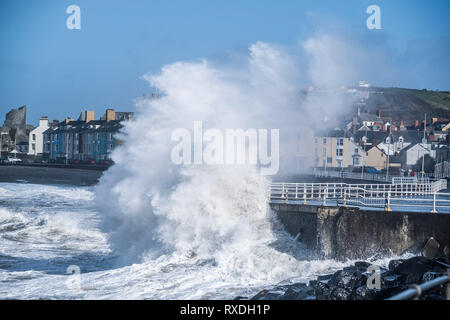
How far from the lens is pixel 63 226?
2830 cm

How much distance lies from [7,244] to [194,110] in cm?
914

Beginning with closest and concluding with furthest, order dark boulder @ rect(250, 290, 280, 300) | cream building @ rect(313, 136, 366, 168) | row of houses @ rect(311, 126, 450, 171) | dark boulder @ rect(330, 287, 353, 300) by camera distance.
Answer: dark boulder @ rect(330, 287, 353, 300), dark boulder @ rect(250, 290, 280, 300), row of houses @ rect(311, 126, 450, 171), cream building @ rect(313, 136, 366, 168)

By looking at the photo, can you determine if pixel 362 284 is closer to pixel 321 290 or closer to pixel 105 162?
pixel 321 290

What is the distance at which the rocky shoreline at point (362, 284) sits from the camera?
12453 mm

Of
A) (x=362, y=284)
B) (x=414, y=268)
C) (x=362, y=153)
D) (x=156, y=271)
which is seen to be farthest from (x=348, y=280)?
(x=362, y=153)

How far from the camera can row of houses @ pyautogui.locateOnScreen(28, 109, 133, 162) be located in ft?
318

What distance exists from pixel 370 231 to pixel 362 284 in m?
3.66

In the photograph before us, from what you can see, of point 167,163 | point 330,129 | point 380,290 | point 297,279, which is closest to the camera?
point 380,290

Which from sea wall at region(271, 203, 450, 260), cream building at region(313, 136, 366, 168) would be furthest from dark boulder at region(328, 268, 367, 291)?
cream building at region(313, 136, 366, 168)

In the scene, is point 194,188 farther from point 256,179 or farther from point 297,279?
point 297,279

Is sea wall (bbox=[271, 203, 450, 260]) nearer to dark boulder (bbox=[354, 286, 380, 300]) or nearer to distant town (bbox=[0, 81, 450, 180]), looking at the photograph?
dark boulder (bbox=[354, 286, 380, 300])

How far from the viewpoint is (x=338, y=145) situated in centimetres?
6925

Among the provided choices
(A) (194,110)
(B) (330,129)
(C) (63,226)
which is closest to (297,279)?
(A) (194,110)

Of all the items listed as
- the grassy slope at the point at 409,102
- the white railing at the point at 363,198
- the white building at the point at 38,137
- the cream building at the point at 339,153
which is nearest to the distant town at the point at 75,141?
the white building at the point at 38,137
